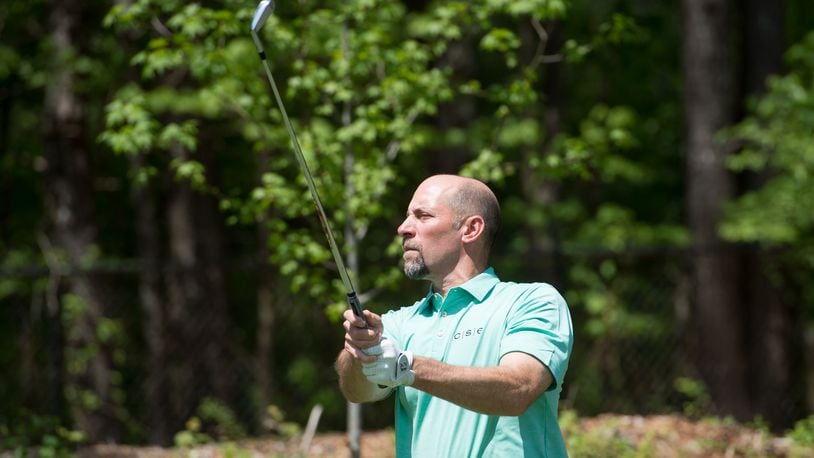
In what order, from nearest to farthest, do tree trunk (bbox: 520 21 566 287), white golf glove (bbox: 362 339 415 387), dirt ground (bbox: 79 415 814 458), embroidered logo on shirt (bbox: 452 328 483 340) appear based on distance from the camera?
white golf glove (bbox: 362 339 415 387)
embroidered logo on shirt (bbox: 452 328 483 340)
dirt ground (bbox: 79 415 814 458)
tree trunk (bbox: 520 21 566 287)

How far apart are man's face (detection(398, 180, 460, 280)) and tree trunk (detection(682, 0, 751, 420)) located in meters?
9.03

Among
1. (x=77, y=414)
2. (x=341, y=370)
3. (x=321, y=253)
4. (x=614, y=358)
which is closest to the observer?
(x=341, y=370)

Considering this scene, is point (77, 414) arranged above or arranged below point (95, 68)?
below

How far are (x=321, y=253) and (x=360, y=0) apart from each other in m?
1.46

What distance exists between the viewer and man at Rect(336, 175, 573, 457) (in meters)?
3.32

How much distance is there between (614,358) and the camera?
48.3 ft

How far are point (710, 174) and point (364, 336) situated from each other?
11003 mm

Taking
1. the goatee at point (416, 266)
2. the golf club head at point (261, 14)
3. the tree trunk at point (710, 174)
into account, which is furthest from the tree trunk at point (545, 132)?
the golf club head at point (261, 14)

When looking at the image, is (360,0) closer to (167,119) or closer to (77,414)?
(77,414)

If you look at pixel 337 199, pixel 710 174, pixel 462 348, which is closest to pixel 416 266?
pixel 462 348

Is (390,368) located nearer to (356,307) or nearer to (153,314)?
(356,307)

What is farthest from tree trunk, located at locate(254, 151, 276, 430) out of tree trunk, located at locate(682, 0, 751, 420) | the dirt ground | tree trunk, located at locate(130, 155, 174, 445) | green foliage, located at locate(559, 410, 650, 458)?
green foliage, located at locate(559, 410, 650, 458)

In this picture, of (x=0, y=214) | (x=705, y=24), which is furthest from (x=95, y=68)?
(x=705, y=24)

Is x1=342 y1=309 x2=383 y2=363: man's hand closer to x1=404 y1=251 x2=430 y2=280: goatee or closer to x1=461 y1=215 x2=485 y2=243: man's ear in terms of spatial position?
x1=404 y1=251 x2=430 y2=280: goatee
